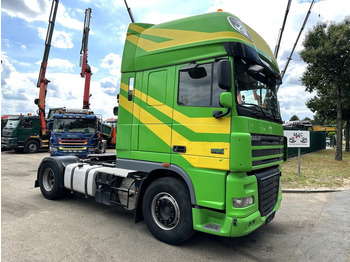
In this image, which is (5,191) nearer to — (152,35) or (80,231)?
(80,231)

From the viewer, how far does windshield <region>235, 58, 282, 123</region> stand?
3590mm

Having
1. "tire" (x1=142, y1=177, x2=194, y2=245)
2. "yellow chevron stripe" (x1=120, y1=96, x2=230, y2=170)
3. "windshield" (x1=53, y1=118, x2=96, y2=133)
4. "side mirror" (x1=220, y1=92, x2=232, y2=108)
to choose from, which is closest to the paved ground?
"tire" (x1=142, y1=177, x2=194, y2=245)

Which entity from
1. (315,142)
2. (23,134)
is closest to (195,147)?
(23,134)

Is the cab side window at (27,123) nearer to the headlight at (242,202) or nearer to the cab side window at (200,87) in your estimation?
the cab side window at (200,87)

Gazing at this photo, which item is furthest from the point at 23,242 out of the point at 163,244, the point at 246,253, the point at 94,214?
the point at 246,253

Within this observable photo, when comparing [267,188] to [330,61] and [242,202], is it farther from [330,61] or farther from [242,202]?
[330,61]

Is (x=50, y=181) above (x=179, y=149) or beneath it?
beneath

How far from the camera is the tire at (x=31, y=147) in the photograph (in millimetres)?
17828

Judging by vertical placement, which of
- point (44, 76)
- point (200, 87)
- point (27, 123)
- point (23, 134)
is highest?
point (44, 76)

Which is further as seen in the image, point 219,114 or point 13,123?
point 13,123

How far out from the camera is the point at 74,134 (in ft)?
40.1

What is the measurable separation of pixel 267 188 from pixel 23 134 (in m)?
18.3

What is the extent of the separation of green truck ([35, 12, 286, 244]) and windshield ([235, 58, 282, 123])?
0.05ft

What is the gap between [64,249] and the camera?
3.66 meters
